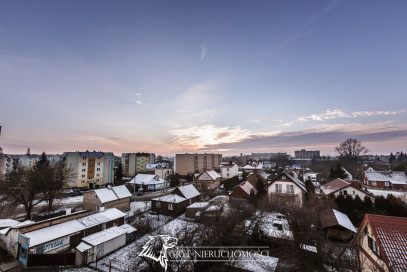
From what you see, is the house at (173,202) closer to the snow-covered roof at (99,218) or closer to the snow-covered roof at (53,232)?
the snow-covered roof at (99,218)

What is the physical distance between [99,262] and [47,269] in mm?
3705

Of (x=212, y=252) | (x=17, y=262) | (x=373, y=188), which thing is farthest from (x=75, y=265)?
(x=373, y=188)

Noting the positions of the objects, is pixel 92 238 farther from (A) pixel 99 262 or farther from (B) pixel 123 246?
(B) pixel 123 246

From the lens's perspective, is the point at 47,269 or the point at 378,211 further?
the point at 378,211

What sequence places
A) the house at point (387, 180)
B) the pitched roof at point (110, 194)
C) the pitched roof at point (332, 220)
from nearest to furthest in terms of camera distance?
the pitched roof at point (332, 220), the pitched roof at point (110, 194), the house at point (387, 180)

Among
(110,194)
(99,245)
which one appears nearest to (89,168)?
(110,194)

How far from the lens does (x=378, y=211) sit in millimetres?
21328

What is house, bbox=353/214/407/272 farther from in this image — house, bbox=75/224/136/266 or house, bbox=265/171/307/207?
house, bbox=75/224/136/266

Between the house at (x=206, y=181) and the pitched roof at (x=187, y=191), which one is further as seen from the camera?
the house at (x=206, y=181)

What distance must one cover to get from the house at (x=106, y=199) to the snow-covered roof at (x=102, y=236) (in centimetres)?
988

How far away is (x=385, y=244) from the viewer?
936cm

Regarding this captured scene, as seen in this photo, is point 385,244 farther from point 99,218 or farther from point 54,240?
→ point 99,218

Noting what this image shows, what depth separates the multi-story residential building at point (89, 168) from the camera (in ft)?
163

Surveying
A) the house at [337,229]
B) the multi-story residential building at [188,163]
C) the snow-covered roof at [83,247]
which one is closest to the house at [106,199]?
the snow-covered roof at [83,247]
